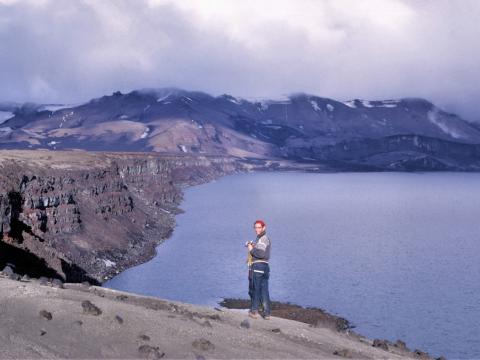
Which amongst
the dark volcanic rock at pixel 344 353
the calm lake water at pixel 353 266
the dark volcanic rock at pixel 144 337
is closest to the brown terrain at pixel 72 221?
the calm lake water at pixel 353 266

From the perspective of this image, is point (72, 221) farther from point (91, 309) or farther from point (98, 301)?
point (91, 309)

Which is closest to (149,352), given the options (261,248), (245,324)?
(245,324)

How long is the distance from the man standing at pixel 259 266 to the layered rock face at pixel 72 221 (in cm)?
1810

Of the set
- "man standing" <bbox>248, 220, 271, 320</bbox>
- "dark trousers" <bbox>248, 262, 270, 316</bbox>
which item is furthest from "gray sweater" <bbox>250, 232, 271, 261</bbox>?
"dark trousers" <bbox>248, 262, 270, 316</bbox>

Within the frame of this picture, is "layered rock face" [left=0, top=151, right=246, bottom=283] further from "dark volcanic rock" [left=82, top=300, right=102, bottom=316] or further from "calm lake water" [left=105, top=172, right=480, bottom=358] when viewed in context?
"dark volcanic rock" [left=82, top=300, right=102, bottom=316]

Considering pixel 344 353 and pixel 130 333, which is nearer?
pixel 130 333

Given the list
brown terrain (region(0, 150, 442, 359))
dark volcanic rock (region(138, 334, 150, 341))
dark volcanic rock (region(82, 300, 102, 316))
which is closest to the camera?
brown terrain (region(0, 150, 442, 359))

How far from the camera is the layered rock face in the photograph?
141 ft

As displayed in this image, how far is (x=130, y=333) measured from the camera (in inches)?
639

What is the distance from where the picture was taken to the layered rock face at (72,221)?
43094 millimetres

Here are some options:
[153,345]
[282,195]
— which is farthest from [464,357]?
[282,195]

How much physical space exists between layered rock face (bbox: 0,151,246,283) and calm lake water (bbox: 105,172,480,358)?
2770 millimetres

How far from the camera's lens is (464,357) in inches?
1444

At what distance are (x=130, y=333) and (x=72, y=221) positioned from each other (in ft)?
167
